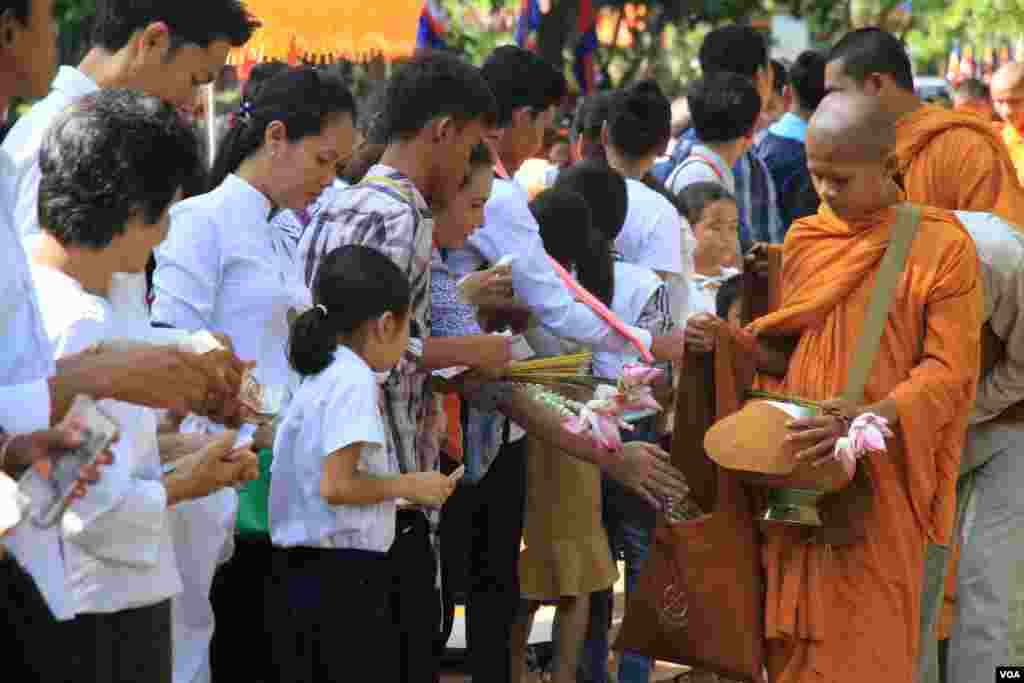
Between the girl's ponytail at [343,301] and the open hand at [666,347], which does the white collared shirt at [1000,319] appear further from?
the girl's ponytail at [343,301]

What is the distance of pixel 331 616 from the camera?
164 inches

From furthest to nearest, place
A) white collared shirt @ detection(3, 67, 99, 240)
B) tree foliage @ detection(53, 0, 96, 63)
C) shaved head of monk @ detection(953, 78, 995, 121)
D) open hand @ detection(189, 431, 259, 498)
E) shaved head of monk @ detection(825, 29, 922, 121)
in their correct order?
1. tree foliage @ detection(53, 0, 96, 63)
2. shaved head of monk @ detection(953, 78, 995, 121)
3. shaved head of monk @ detection(825, 29, 922, 121)
4. white collared shirt @ detection(3, 67, 99, 240)
5. open hand @ detection(189, 431, 259, 498)

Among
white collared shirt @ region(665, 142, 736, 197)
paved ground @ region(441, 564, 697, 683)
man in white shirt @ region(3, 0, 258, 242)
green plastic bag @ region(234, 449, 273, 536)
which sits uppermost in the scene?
man in white shirt @ region(3, 0, 258, 242)

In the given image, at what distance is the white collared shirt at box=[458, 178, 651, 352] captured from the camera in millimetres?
5164

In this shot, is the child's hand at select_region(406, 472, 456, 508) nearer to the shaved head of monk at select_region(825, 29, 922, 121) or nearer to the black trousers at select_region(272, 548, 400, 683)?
the black trousers at select_region(272, 548, 400, 683)

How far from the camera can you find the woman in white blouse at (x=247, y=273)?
4.21 meters

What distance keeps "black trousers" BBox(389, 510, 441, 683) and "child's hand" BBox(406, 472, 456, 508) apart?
0.21 metres

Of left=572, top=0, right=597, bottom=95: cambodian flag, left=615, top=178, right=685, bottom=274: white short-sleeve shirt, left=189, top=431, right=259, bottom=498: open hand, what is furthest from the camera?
left=572, top=0, right=597, bottom=95: cambodian flag

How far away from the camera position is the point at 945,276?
4.70m

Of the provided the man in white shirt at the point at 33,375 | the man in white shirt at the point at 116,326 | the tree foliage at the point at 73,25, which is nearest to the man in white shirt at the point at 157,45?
the man in white shirt at the point at 116,326

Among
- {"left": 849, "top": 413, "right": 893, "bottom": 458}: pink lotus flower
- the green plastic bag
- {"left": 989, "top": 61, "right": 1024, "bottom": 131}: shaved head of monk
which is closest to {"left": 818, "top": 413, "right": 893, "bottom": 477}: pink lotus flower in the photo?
{"left": 849, "top": 413, "right": 893, "bottom": 458}: pink lotus flower

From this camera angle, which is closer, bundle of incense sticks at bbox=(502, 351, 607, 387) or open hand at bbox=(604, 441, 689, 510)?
bundle of incense sticks at bbox=(502, 351, 607, 387)

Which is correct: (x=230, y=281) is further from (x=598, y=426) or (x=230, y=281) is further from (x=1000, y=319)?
(x=1000, y=319)

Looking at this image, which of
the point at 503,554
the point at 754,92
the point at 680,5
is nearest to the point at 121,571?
the point at 503,554
